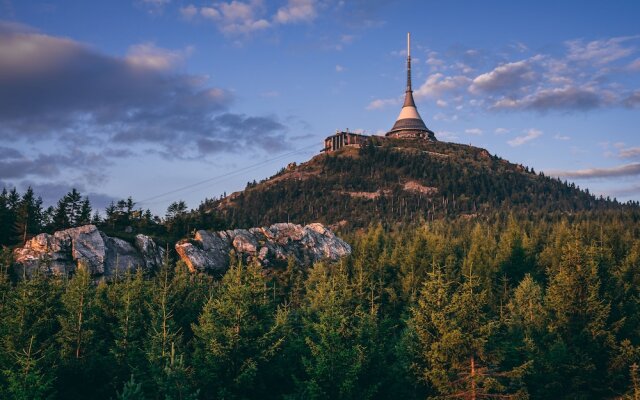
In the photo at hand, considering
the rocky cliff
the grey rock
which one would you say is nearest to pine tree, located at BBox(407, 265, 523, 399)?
the rocky cliff

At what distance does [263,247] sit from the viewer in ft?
362

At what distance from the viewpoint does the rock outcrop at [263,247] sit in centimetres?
9931

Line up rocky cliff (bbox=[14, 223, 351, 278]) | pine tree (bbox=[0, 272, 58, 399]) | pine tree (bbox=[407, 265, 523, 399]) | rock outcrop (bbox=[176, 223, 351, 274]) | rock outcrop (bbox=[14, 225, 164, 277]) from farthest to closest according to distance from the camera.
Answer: rock outcrop (bbox=[176, 223, 351, 274]) → rocky cliff (bbox=[14, 223, 351, 278]) → rock outcrop (bbox=[14, 225, 164, 277]) → pine tree (bbox=[407, 265, 523, 399]) → pine tree (bbox=[0, 272, 58, 399])

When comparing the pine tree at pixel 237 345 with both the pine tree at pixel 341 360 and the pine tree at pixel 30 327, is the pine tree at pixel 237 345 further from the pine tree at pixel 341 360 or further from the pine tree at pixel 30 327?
the pine tree at pixel 30 327

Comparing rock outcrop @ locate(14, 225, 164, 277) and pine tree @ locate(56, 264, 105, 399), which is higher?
rock outcrop @ locate(14, 225, 164, 277)

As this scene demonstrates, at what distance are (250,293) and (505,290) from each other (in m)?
59.1

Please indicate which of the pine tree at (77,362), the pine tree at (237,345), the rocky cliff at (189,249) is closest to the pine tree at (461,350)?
the pine tree at (237,345)

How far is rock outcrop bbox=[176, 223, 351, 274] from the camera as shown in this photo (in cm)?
9931

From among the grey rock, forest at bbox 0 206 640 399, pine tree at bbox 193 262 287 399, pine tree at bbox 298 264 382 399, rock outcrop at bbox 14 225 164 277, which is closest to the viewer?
pine tree at bbox 193 262 287 399

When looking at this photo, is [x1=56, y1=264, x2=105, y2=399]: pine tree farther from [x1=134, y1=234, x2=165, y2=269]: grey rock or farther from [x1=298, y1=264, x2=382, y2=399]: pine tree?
[x1=134, y1=234, x2=165, y2=269]: grey rock

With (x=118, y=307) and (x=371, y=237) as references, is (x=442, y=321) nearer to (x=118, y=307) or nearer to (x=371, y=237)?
(x=118, y=307)

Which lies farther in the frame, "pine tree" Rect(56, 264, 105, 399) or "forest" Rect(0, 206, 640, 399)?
"pine tree" Rect(56, 264, 105, 399)

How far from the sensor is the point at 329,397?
29.7m

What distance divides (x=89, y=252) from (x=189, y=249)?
713 inches
